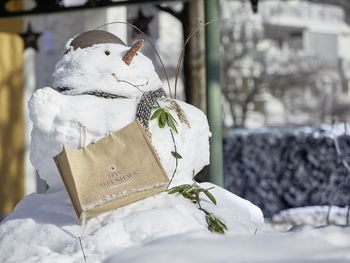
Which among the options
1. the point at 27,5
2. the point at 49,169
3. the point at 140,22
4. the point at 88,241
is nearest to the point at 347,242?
the point at 88,241

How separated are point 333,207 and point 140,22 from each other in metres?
3.93

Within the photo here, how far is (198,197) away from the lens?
11.7 feet

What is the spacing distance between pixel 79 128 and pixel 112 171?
258 mm

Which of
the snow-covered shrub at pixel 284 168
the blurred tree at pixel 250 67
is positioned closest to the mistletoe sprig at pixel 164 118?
the snow-covered shrub at pixel 284 168

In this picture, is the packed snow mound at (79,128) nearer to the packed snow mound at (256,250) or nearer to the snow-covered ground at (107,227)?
the snow-covered ground at (107,227)

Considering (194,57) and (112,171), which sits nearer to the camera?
(112,171)

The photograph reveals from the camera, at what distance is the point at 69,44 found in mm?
3996

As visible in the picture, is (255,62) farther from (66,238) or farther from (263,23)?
(66,238)

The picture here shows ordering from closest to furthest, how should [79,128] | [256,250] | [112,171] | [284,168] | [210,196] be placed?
1. [256,250]
2. [112,171]
3. [79,128]
4. [210,196]
5. [284,168]

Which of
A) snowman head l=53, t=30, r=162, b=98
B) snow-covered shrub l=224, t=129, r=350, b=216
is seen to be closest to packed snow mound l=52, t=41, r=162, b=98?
snowman head l=53, t=30, r=162, b=98

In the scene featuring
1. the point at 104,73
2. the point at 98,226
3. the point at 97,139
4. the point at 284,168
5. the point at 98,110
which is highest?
the point at 104,73

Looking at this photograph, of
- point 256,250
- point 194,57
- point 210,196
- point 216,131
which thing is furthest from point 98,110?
point 194,57

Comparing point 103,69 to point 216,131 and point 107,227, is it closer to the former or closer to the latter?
point 107,227

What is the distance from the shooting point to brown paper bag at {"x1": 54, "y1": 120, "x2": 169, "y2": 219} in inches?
133
